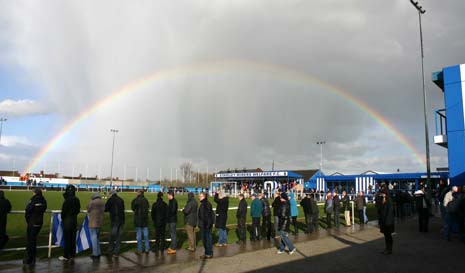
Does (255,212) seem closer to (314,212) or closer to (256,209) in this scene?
(256,209)

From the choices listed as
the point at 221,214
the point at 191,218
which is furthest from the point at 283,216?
the point at 191,218

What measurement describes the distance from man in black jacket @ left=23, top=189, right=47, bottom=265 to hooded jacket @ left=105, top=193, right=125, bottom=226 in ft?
5.80

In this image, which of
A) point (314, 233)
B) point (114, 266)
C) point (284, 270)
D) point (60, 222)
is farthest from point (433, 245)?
point (60, 222)

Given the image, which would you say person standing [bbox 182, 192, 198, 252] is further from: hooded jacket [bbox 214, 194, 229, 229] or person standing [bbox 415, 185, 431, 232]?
person standing [bbox 415, 185, 431, 232]

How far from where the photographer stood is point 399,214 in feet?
79.4

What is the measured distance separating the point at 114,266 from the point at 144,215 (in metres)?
2.25

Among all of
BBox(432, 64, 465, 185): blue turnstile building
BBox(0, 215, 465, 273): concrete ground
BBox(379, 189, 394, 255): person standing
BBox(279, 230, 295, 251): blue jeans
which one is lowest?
BBox(0, 215, 465, 273): concrete ground

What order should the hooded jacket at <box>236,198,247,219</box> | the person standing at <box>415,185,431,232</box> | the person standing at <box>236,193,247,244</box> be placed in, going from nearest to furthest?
the person standing at <box>236,193,247,244</box> < the hooded jacket at <box>236,198,247,219</box> < the person standing at <box>415,185,431,232</box>

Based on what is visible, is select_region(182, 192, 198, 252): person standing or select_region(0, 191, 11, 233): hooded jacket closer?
select_region(0, 191, 11, 233): hooded jacket

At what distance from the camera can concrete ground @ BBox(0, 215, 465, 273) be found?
9508mm

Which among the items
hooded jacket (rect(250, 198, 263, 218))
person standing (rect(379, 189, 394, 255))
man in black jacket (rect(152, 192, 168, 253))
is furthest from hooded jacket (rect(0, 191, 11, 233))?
person standing (rect(379, 189, 394, 255))

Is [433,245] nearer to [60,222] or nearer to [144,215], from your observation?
[144,215]

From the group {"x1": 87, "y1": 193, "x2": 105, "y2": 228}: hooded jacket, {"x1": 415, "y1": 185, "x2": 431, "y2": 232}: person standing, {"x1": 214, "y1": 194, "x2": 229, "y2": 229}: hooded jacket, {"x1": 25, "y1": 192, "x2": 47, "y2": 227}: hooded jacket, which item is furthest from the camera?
{"x1": 415, "y1": 185, "x2": 431, "y2": 232}: person standing

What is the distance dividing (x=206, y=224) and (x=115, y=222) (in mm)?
2681
